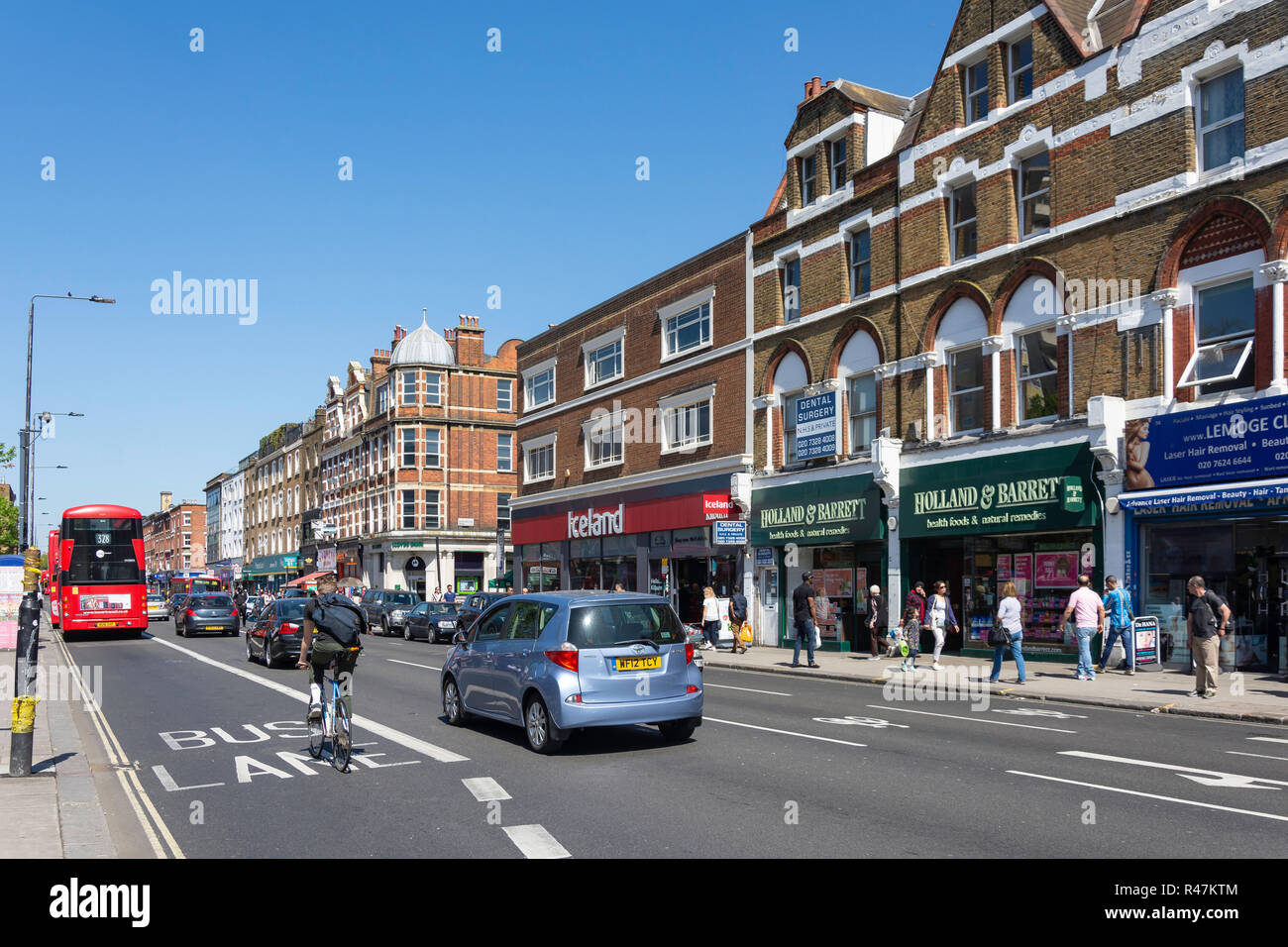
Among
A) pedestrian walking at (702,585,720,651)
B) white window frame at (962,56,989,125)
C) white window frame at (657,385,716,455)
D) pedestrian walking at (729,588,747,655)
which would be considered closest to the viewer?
white window frame at (962,56,989,125)

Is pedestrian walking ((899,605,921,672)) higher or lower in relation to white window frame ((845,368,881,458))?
lower

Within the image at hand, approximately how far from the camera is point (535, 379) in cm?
4512

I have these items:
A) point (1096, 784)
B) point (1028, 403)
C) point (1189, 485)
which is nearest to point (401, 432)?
point (1028, 403)

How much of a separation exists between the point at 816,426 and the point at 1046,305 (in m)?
7.51

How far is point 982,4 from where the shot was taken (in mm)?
23656

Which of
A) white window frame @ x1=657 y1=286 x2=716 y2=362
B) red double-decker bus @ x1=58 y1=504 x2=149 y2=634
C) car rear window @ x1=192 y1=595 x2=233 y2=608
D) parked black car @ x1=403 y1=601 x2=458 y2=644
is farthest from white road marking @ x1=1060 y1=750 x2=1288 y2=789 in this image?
car rear window @ x1=192 y1=595 x2=233 y2=608

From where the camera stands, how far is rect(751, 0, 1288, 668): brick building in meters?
18.3

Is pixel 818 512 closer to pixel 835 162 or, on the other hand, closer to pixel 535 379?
pixel 835 162

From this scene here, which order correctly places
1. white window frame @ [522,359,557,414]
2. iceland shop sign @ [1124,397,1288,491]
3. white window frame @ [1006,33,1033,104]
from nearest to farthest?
iceland shop sign @ [1124,397,1288,491] < white window frame @ [1006,33,1033,104] < white window frame @ [522,359,557,414]

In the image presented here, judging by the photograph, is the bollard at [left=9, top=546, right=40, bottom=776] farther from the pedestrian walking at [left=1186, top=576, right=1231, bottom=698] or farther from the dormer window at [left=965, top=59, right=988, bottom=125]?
the dormer window at [left=965, top=59, right=988, bottom=125]

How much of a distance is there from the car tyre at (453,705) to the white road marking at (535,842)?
Answer: 5.39 metres

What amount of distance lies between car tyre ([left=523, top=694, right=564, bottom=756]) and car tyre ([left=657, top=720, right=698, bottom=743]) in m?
1.35

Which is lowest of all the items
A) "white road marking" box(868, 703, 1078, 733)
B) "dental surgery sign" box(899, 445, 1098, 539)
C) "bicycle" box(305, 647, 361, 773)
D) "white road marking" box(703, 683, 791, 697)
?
"white road marking" box(703, 683, 791, 697)

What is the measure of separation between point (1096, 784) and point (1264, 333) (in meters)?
11.9
